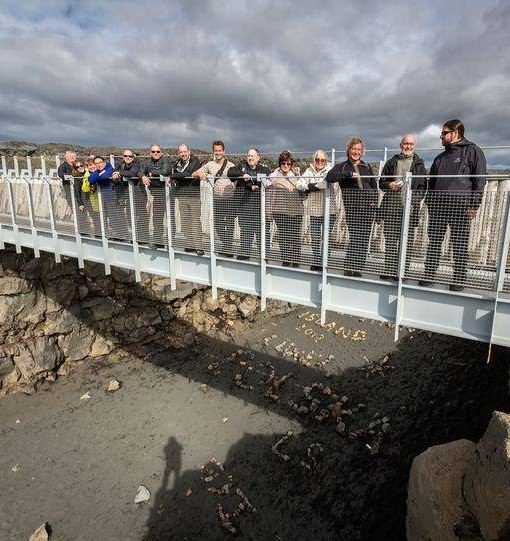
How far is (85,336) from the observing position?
59.0 feet

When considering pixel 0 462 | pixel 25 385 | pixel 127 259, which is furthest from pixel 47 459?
pixel 127 259

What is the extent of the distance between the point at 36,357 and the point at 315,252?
14.4 m

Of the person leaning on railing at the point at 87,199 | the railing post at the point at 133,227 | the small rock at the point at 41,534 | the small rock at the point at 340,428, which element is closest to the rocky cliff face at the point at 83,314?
the small rock at the point at 41,534

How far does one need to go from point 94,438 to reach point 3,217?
8.30 m

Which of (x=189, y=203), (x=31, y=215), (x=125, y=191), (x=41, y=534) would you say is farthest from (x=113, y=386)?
(x=189, y=203)

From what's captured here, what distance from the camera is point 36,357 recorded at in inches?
632

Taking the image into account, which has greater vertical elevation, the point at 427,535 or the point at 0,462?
the point at 427,535

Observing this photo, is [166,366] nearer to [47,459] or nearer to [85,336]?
[85,336]

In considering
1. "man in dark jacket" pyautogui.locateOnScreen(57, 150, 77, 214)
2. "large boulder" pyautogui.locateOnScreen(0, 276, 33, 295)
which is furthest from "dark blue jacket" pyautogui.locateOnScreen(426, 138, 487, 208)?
"large boulder" pyautogui.locateOnScreen(0, 276, 33, 295)

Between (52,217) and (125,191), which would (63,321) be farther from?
(125,191)

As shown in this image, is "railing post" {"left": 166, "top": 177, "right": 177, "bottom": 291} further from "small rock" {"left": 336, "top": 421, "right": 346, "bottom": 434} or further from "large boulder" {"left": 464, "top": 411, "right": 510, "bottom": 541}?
"small rock" {"left": 336, "top": 421, "right": 346, "bottom": 434}

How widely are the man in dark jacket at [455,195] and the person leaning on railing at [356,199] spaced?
91cm

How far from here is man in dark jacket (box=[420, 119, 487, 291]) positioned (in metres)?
5.36

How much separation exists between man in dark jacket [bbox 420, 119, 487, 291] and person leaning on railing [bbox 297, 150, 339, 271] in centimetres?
159
